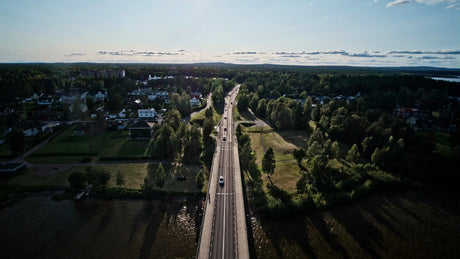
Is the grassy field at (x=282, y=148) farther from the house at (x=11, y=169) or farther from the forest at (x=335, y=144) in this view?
the house at (x=11, y=169)

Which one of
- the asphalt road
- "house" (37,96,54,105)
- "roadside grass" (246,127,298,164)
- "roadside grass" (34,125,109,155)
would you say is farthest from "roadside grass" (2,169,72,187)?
"house" (37,96,54,105)

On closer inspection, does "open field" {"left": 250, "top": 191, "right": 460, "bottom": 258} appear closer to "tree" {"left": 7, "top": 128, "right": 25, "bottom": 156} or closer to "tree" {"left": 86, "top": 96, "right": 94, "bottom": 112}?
"tree" {"left": 7, "top": 128, "right": 25, "bottom": 156}

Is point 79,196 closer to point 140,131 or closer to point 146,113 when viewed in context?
point 140,131

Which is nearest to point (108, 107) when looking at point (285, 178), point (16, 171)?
point (16, 171)

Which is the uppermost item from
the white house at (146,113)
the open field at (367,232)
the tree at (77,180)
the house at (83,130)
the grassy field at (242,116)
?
the white house at (146,113)

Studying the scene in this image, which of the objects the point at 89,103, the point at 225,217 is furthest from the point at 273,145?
the point at 89,103

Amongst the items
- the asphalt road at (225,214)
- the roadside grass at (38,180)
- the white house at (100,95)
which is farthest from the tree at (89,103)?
the asphalt road at (225,214)

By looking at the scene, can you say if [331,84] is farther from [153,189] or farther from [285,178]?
[153,189]
